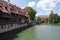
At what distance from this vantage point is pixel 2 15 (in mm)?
36500

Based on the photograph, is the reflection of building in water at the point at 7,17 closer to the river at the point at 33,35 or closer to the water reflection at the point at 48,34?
the river at the point at 33,35

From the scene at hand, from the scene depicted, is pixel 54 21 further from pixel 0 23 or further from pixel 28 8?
pixel 0 23

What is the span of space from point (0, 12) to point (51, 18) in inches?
3105

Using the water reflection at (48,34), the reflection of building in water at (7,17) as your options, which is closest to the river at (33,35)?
the water reflection at (48,34)

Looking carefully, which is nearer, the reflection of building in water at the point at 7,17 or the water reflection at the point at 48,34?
the water reflection at the point at 48,34

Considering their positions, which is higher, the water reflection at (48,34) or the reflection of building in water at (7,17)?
the reflection of building in water at (7,17)

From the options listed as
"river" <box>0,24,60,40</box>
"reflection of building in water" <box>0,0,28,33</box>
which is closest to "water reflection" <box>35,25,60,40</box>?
"river" <box>0,24,60,40</box>

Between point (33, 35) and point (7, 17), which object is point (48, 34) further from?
point (7, 17)

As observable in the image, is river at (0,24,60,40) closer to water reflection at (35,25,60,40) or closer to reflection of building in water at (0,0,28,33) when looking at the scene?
water reflection at (35,25,60,40)

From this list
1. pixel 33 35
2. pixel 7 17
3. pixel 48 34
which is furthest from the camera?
pixel 7 17

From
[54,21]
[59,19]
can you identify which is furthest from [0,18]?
[59,19]

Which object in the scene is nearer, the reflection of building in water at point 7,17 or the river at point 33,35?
the river at point 33,35

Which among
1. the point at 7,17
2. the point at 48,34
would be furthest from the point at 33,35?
the point at 7,17

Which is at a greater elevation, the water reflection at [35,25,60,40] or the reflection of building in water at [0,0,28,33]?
the reflection of building in water at [0,0,28,33]
